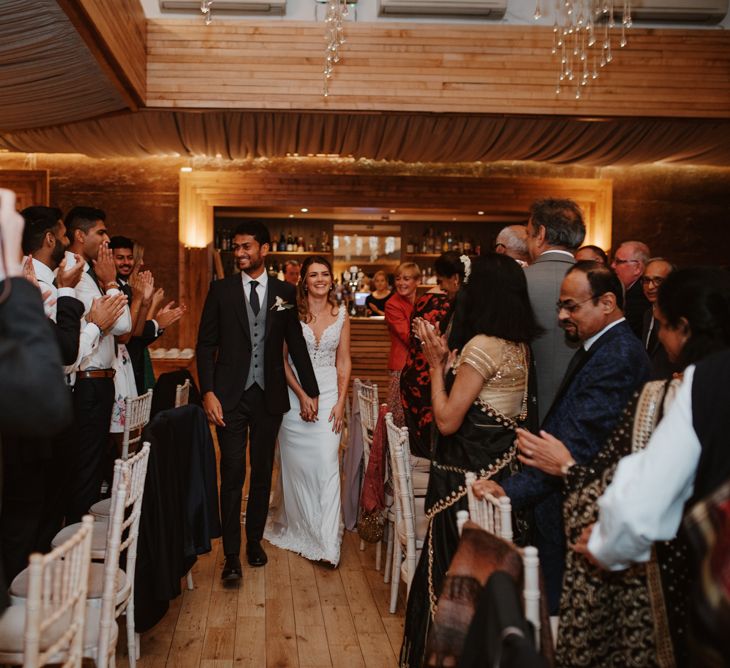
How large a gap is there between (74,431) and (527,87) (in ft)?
15.5

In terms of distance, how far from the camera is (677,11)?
Result: 657 cm

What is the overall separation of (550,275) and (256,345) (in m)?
1.83

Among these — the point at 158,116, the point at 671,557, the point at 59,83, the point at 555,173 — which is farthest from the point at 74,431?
the point at 555,173

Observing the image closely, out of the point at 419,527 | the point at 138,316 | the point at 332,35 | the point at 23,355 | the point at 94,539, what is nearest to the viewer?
the point at 23,355

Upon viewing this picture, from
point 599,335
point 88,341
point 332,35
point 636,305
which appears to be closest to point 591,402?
point 599,335

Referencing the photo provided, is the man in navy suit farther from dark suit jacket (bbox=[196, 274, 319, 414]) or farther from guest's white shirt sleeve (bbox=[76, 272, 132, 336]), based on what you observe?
guest's white shirt sleeve (bbox=[76, 272, 132, 336])

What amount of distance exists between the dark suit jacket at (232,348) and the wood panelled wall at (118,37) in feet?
5.84

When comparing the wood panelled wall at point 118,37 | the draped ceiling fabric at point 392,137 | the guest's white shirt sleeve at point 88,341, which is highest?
the wood panelled wall at point 118,37

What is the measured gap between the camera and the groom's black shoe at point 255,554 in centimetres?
445

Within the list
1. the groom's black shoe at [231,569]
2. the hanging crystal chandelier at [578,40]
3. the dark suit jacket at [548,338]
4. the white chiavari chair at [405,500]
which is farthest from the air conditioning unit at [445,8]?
the groom's black shoe at [231,569]

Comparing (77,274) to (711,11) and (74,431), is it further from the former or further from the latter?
(711,11)

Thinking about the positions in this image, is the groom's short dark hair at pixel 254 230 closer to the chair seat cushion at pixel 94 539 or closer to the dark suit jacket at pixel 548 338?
the dark suit jacket at pixel 548 338

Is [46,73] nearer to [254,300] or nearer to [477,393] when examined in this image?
[254,300]

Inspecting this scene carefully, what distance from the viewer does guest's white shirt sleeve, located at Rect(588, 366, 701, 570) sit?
58.5 inches
